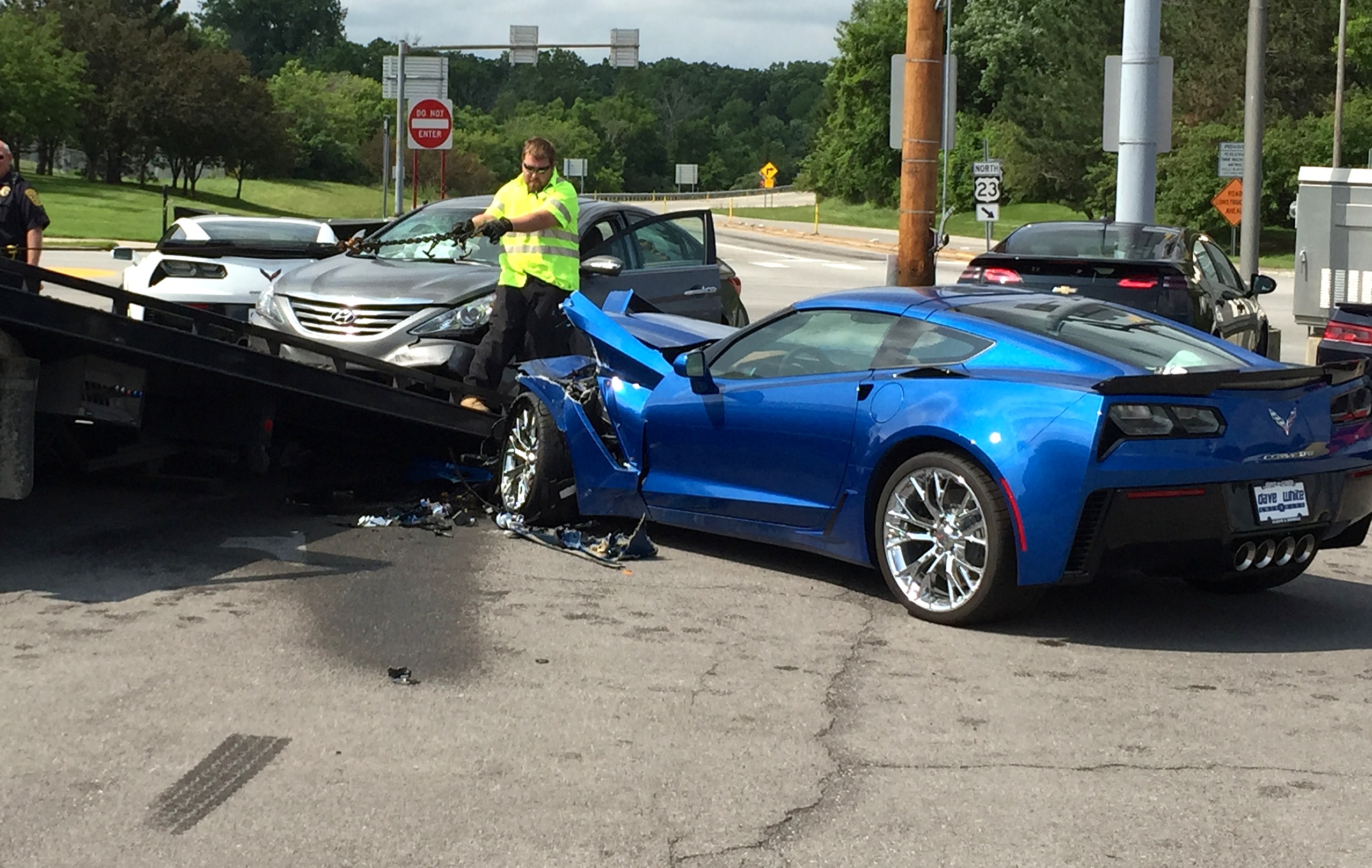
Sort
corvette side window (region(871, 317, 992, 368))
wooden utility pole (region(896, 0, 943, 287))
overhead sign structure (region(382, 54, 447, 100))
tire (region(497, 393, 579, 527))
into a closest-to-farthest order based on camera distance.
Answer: corvette side window (region(871, 317, 992, 368)) → tire (region(497, 393, 579, 527)) → wooden utility pole (region(896, 0, 943, 287)) → overhead sign structure (region(382, 54, 447, 100))

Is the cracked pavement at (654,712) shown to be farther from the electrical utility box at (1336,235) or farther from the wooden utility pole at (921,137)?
the electrical utility box at (1336,235)

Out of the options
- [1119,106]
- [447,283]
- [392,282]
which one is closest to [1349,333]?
[447,283]

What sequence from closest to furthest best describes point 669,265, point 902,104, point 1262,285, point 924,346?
point 924,346
point 669,265
point 1262,285
point 902,104

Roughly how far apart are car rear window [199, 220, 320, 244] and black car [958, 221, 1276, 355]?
20.8 ft

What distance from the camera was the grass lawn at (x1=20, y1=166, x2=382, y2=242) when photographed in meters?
46.0

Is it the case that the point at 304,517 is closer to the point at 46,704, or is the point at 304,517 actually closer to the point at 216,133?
the point at 46,704

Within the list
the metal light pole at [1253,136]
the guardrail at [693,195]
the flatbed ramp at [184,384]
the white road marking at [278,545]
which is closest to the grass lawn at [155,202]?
the metal light pole at [1253,136]

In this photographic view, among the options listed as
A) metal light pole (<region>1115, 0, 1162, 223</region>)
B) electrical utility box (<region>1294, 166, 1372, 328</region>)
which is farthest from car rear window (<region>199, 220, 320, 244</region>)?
electrical utility box (<region>1294, 166, 1372, 328</region>)

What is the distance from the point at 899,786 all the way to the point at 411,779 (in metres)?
1.38

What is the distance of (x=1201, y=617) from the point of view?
24.3 feet

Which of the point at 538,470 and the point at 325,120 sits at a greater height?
the point at 325,120

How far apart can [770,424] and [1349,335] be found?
510 cm

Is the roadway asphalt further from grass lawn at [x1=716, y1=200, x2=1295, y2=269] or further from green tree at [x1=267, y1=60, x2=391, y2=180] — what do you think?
green tree at [x1=267, y1=60, x2=391, y2=180]

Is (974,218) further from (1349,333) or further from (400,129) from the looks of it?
(1349,333)
